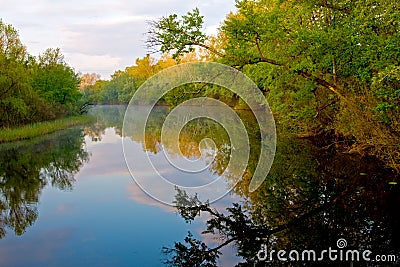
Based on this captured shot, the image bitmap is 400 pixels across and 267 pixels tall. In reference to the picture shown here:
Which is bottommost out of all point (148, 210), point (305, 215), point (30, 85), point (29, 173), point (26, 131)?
point (148, 210)

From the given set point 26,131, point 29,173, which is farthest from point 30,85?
point 29,173

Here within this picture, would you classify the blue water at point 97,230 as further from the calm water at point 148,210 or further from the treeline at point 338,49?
the treeline at point 338,49

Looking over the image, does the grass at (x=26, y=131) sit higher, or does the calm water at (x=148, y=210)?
the grass at (x=26, y=131)

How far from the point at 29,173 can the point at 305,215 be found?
10.8 metres

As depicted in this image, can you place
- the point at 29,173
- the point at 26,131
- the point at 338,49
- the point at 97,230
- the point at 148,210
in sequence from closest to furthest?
the point at 97,230, the point at 148,210, the point at 338,49, the point at 29,173, the point at 26,131

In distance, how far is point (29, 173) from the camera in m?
14.0

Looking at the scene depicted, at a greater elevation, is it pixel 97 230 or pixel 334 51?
pixel 334 51

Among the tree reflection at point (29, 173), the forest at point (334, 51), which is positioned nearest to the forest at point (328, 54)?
the forest at point (334, 51)

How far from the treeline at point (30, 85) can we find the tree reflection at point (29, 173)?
15.8 ft

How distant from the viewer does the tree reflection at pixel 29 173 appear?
902 cm

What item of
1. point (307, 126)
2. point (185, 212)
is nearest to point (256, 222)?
point (185, 212)

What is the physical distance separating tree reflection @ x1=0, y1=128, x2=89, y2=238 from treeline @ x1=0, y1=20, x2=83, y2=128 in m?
4.82

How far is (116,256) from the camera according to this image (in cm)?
641

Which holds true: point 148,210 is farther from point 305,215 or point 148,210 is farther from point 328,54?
point 328,54
